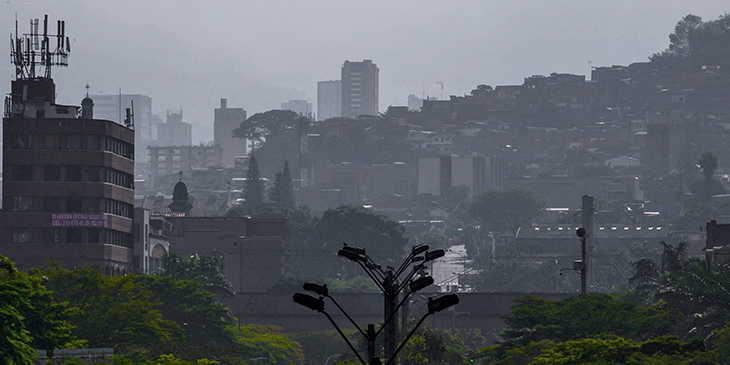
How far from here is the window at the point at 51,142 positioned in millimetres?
131375

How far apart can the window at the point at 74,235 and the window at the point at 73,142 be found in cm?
654

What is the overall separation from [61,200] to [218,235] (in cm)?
6603

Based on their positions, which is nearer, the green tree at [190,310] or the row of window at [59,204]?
the green tree at [190,310]

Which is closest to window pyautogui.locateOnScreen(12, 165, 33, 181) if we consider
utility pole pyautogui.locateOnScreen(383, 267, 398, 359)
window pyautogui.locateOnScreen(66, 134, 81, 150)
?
window pyautogui.locateOnScreen(66, 134, 81, 150)

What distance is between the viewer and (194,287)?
123 meters

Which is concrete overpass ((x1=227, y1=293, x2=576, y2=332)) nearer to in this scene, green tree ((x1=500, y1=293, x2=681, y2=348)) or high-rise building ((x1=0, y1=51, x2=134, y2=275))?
high-rise building ((x1=0, y1=51, x2=134, y2=275))

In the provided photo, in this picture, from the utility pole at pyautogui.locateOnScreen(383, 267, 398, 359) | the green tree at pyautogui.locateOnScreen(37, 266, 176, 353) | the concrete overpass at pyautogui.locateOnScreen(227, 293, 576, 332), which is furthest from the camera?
the concrete overpass at pyautogui.locateOnScreen(227, 293, 576, 332)

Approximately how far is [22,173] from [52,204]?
11.2 ft

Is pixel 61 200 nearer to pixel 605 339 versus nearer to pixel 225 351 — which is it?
pixel 225 351

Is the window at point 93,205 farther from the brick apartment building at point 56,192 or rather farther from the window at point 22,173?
the window at point 22,173

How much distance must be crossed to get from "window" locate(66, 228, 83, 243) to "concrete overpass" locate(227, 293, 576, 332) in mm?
23859

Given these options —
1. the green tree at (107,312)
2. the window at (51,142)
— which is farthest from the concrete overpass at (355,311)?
the green tree at (107,312)

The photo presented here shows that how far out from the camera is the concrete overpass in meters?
Result: 148

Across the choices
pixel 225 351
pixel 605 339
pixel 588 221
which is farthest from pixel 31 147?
pixel 605 339
